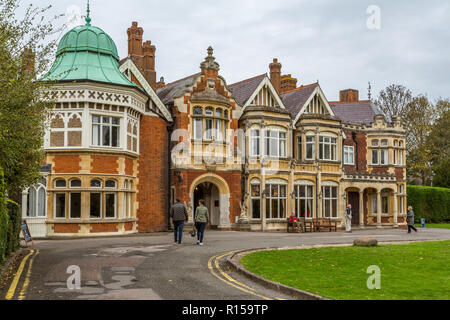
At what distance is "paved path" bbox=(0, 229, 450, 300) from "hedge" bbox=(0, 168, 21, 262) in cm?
65

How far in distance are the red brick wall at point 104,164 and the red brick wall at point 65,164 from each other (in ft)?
2.62

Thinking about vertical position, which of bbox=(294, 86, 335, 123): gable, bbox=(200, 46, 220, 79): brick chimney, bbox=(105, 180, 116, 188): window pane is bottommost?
bbox=(105, 180, 116, 188): window pane

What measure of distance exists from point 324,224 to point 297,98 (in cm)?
966

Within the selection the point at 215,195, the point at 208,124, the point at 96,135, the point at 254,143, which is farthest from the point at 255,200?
the point at 96,135

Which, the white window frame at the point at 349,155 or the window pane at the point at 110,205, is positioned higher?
the white window frame at the point at 349,155

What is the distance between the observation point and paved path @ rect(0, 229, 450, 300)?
32.2 ft

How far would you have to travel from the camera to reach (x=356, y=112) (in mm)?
43719

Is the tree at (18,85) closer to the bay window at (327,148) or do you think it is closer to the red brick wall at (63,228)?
the red brick wall at (63,228)

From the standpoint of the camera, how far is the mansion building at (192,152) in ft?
82.2

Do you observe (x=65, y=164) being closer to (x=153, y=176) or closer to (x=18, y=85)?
(x=153, y=176)

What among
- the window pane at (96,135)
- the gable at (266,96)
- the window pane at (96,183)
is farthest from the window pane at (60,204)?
the gable at (266,96)

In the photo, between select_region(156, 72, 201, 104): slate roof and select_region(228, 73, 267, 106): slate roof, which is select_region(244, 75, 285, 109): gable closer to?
select_region(228, 73, 267, 106): slate roof

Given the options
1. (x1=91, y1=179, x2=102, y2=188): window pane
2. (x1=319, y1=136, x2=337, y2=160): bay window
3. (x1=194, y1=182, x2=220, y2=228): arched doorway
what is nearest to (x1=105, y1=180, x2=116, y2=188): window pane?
(x1=91, y1=179, x2=102, y2=188): window pane
